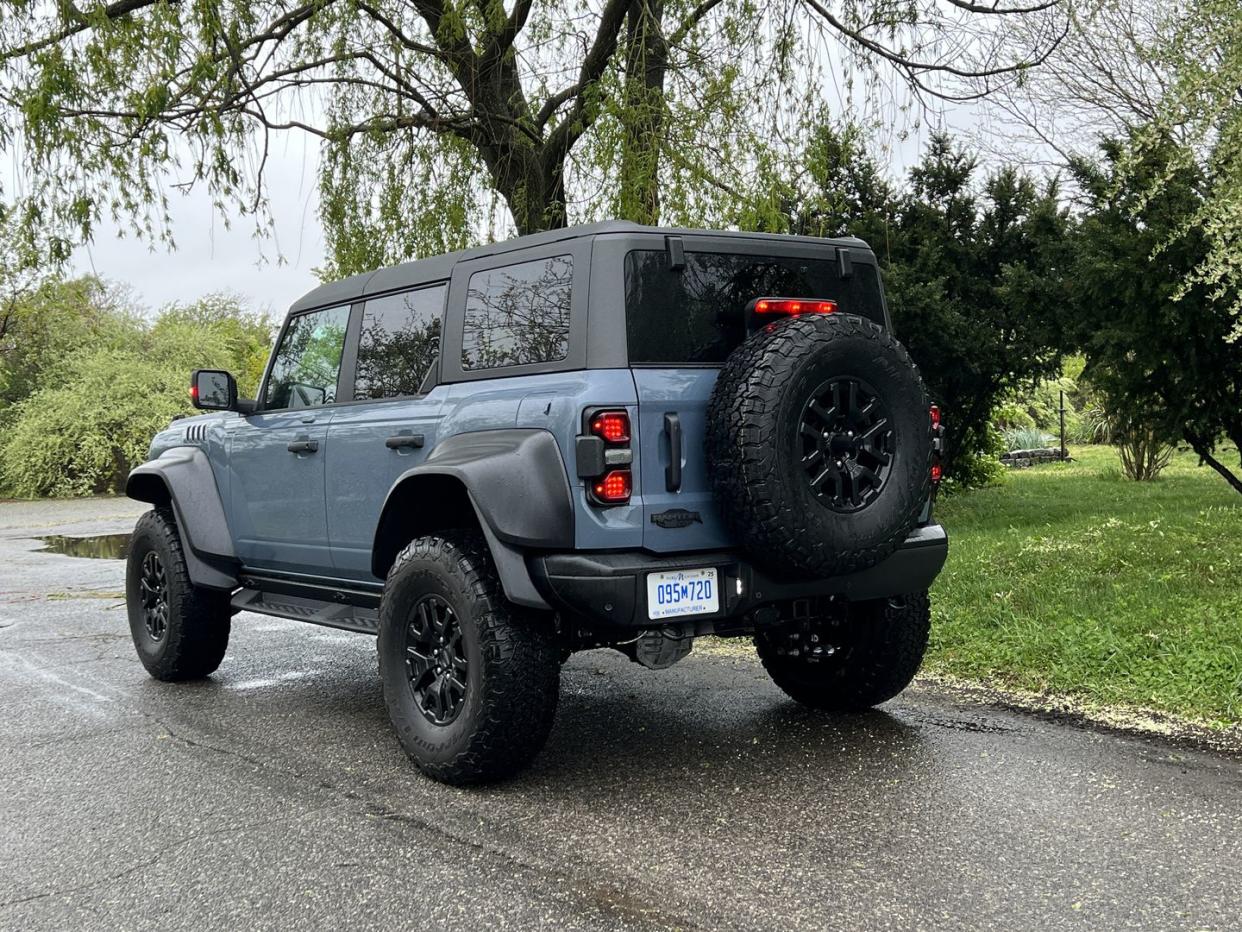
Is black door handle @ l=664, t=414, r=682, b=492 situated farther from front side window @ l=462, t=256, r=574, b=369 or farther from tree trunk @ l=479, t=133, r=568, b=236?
tree trunk @ l=479, t=133, r=568, b=236

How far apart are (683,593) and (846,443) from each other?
79 centimetres

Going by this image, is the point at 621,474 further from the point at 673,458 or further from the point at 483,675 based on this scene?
the point at 483,675

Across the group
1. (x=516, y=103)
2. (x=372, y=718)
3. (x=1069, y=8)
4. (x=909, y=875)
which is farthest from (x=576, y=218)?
(x=909, y=875)

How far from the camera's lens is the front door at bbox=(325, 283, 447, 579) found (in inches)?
188

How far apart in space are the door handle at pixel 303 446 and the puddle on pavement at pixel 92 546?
29.6 ft

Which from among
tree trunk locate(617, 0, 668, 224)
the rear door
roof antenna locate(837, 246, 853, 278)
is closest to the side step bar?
the rear door

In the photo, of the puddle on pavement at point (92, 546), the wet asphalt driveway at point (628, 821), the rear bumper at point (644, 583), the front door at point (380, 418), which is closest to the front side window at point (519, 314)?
the front door at point (380, 418)

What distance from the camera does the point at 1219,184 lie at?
625cm

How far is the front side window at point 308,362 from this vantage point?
5.52 metres

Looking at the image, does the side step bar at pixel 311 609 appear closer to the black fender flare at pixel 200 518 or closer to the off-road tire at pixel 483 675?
the black fender flare at pixel 200 518

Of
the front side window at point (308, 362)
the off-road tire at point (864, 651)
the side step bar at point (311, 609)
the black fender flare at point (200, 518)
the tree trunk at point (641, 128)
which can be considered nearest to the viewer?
the off-road tire at point (864, 651)

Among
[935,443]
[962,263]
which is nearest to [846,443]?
[935,443]

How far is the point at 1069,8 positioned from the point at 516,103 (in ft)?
14.9

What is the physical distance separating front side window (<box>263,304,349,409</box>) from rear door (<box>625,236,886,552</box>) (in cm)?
190
